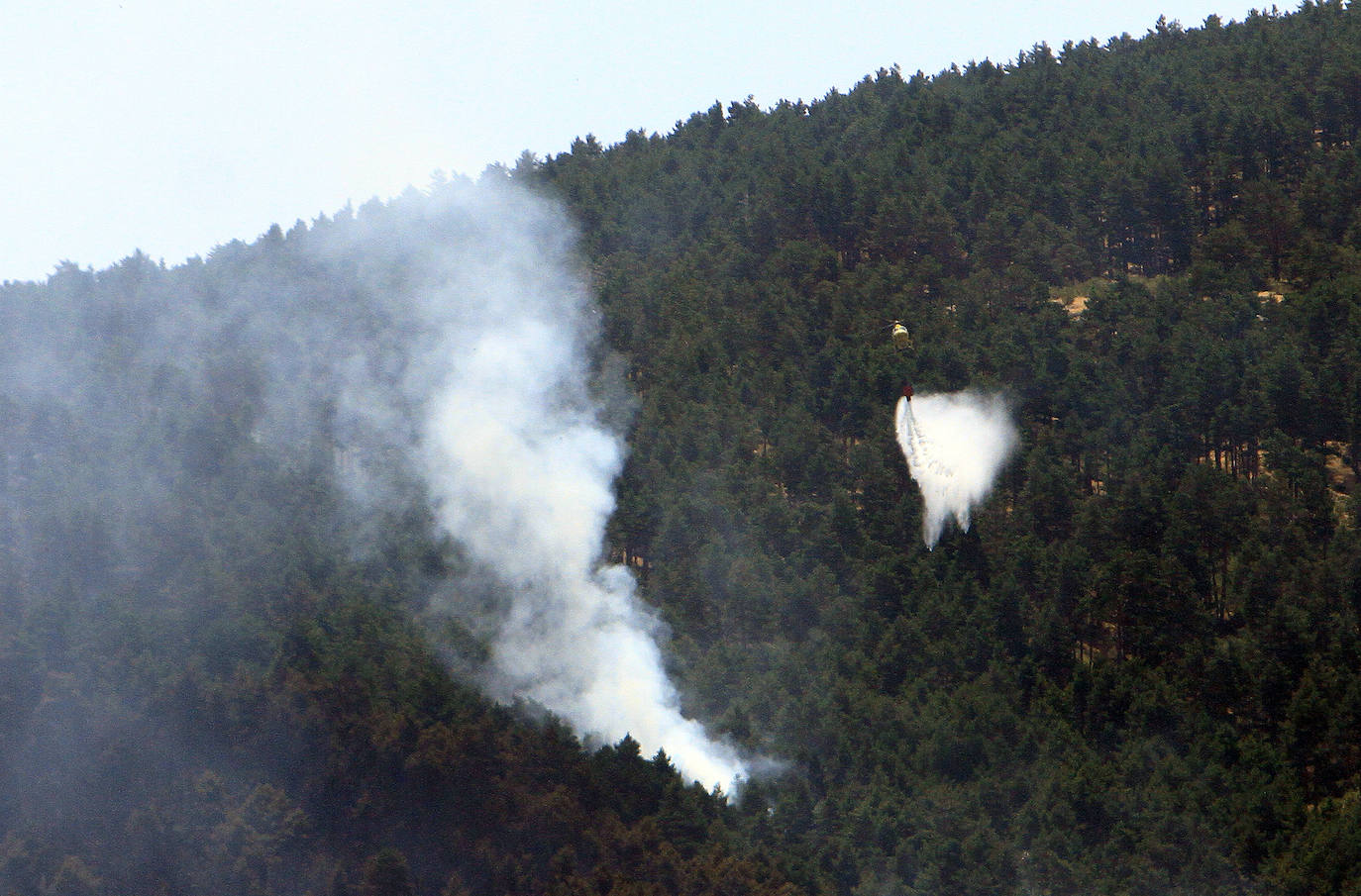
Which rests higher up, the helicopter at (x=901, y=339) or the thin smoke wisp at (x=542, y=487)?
the helicopter at (x=901, y=339)

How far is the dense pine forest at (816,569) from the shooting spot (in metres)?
54.2

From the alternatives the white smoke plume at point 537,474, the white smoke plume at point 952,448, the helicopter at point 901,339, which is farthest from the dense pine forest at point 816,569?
the white smoke plume at point 537,474

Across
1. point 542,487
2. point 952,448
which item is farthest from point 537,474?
point 952,448

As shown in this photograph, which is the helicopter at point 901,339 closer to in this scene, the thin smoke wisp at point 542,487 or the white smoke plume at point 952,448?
the white smoke plume at point 952,448

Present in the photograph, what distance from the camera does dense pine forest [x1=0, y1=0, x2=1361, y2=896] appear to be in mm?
54250

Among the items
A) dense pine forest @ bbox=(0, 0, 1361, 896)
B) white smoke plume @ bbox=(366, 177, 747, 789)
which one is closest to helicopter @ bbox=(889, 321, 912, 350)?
dense pine forest @ bbox=(0, 0, 1361, 896)

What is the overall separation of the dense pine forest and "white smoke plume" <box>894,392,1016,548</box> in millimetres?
904

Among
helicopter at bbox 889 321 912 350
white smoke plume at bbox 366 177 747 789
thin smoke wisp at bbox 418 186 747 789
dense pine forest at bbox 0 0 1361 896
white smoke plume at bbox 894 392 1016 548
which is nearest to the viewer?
dense pine forest at bbox 0 0 1361 896

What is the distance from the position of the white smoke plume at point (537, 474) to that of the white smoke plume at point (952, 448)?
13745mm

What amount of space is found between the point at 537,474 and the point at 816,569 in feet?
56.3

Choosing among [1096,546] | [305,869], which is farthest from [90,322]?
[1096,546]

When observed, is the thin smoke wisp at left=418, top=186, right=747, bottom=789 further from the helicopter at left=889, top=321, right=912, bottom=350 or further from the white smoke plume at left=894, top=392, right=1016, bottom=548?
the helicopter at left=889, top=321, right=912, bottom=350

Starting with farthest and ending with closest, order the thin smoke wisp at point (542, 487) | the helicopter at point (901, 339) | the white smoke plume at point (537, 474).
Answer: the helicopter at point (901, 339), the white smoke plume at point (537, 474), the thin smoke wisp at point (542, 487)

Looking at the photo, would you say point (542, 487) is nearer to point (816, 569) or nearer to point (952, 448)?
point (816, 569)
